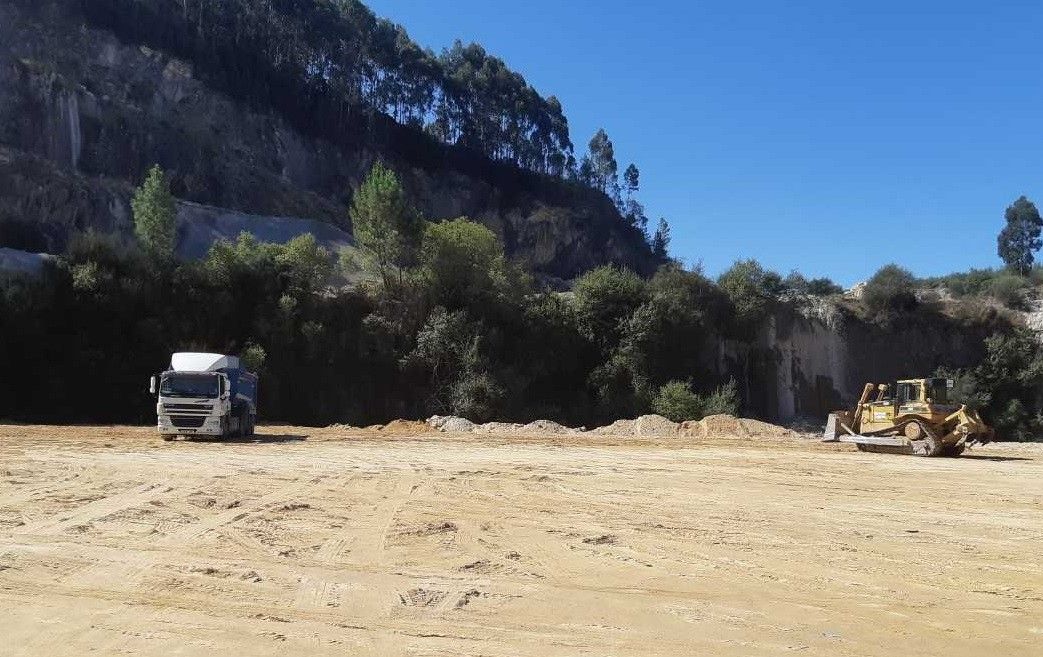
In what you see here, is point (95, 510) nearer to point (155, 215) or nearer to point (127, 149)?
point (155, 215)

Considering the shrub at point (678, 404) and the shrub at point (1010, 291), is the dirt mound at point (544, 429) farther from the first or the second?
the shrub at point (1010, 291)

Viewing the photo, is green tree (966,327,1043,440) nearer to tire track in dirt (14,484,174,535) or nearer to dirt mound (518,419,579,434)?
dirt mound (518,419,579,434)

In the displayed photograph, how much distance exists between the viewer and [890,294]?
47531 millimetres

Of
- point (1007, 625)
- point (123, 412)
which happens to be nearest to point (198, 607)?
point (1007, 625)

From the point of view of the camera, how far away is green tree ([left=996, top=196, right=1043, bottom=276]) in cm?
7544

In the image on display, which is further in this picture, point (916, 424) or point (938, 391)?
point (938, 391)

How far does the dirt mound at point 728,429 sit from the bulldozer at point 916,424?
14.9 ft

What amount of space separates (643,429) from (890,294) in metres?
26.5

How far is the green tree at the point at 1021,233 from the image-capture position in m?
75.4

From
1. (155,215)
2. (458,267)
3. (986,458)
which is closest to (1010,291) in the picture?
(986,458)

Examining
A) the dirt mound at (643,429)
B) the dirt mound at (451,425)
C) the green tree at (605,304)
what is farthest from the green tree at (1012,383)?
the dirt mound at (451,425)

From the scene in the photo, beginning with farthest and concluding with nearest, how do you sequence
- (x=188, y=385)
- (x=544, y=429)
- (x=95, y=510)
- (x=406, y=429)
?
(x=544, y=429) < (x=406, y=429) < (x=188, y=385) < (x=95, y=510)

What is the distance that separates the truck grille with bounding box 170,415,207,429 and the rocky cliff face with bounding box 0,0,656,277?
3449cm

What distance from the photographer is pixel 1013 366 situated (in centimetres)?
4475
